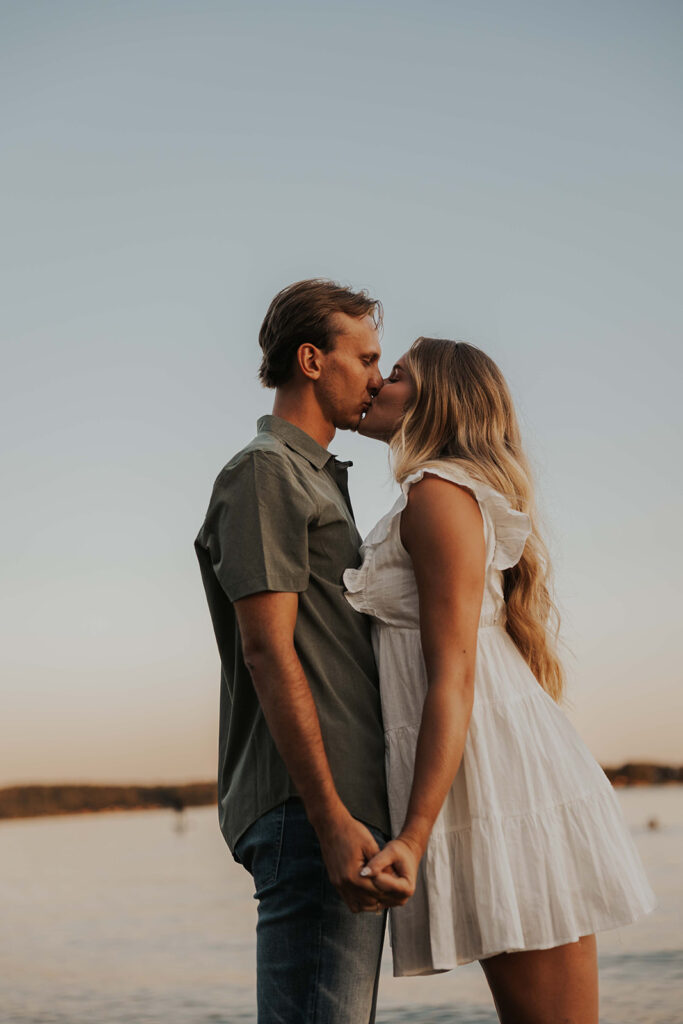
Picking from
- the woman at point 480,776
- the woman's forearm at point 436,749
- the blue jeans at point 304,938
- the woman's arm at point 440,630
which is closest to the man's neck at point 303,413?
the woman at point 480,776

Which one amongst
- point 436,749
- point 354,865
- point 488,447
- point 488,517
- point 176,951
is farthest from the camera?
point 176,951

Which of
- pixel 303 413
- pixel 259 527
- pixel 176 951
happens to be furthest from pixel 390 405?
pixel 176 951

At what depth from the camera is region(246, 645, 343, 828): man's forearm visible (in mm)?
1684

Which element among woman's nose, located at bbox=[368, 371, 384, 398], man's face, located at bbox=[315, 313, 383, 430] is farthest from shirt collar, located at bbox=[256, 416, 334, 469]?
woman's nose, located at bbox=[368, 371, 384, 398]

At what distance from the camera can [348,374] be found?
7.41 feet

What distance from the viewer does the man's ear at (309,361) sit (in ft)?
7.30

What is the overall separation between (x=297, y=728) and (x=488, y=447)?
2.50ft

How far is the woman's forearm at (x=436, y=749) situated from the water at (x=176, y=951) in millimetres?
6842

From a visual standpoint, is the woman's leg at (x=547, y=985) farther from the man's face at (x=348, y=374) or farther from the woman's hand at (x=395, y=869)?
the man's face at (x=348, y=374)

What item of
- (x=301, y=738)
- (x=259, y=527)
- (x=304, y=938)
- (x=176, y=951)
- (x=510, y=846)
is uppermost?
(x=259, y=527)

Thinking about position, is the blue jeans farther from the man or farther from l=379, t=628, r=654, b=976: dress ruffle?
l=379, t=628, r=654, b=976: dress ruffle

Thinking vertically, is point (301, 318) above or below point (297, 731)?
above

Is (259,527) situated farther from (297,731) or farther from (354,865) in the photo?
(354,865)

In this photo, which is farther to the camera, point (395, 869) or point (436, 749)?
point (436, 749)
